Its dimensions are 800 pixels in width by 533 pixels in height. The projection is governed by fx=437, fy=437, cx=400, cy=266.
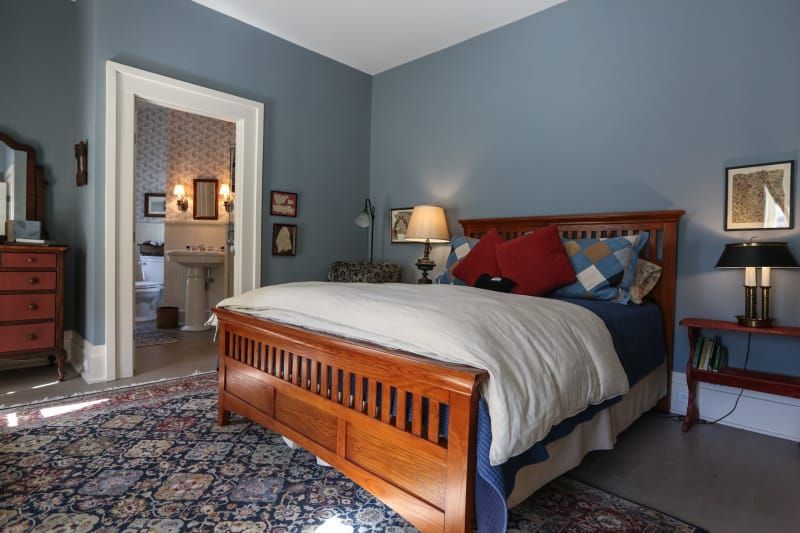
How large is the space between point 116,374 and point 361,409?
238 centimetres

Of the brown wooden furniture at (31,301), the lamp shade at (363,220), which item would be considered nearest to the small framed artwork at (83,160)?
the brown wooden furniture at (31,301)

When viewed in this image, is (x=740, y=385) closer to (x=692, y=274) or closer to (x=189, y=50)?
(x=692, y=274)

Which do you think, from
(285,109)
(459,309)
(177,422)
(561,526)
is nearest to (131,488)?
(177,422)

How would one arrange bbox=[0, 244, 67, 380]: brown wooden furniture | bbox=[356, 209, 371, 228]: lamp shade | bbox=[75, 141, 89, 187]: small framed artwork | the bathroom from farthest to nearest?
the bathroom < bbox=[356, 209, 371, 228]: lamp shade < bbox=[75, 141, 89, 187]: small framed artwork < bbox=[0, 244, 67, 380]: brown wooden furniture

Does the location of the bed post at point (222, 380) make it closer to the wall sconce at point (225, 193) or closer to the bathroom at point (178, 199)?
the bathroom at point (178, 199)

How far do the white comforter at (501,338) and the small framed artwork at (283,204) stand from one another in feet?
6.88

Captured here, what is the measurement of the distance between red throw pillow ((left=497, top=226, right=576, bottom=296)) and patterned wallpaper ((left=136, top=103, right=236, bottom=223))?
4.20 metres

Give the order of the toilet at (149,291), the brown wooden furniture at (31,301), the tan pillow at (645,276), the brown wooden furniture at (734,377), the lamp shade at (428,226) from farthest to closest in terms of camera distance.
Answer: the toilet at (149,291), the lamp shade at (428,226), the brown wooden furniture at (31,301), the tan pillow at (645,276), the brown wooden furniture at (734,377)

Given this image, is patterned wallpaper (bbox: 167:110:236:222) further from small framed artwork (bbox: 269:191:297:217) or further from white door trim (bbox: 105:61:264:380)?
white door trim (bbox: 105:61:264:380)

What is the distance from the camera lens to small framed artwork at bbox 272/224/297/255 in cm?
386

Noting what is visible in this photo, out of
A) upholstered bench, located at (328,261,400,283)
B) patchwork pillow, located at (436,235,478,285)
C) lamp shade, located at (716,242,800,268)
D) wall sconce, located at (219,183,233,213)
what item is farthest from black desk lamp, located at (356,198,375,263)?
lamp shade, located at (716,242,800,268)

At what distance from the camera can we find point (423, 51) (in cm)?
400

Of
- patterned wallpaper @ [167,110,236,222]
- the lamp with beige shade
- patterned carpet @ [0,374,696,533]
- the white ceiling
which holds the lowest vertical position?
patterned carpet @ [0,374,696,533]

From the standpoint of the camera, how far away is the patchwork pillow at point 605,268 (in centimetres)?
247
